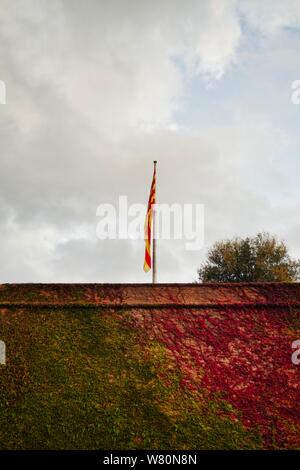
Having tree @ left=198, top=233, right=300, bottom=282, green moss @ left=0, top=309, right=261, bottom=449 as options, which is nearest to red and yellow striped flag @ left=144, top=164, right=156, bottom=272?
green moss @ left=0, top=309, right=261, bottom=449

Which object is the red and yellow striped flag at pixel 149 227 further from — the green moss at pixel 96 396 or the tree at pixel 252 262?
the tree at pixel 252 262

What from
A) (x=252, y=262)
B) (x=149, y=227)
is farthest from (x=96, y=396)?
(x=252, y=262)

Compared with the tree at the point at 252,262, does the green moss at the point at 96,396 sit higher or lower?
lower

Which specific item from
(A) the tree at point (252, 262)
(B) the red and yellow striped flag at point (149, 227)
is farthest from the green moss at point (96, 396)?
(A) the tree at point (252, 262)

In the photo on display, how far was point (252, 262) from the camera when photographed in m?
36.2

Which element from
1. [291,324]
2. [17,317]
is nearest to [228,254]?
[291,324]

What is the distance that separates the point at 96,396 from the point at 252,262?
29.4m

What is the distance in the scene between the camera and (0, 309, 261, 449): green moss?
810cm

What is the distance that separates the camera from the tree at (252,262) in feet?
116

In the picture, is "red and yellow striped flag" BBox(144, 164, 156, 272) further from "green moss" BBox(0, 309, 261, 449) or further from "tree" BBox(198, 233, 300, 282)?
"tree" BBox(198, 233, 300, 282)

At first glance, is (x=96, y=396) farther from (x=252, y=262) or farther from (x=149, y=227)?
(x=252, y=262)

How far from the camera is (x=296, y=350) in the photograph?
1062 centimetres

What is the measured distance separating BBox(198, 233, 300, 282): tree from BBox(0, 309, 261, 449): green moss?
2630cm

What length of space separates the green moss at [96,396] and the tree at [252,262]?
2630 cm
